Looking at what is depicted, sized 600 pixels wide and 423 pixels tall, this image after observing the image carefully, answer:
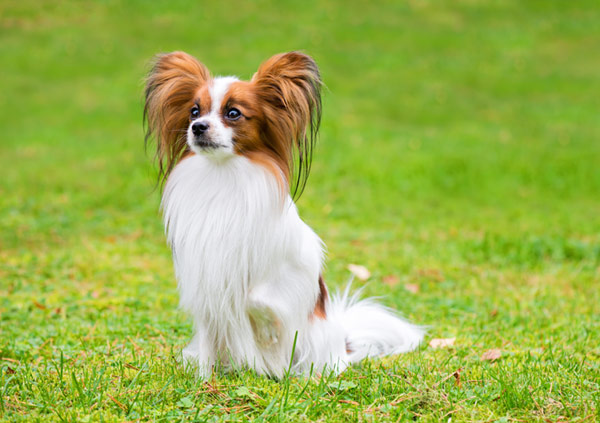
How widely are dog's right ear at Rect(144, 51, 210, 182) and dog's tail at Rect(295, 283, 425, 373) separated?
1.29m

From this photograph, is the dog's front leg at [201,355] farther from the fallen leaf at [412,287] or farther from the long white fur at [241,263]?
the fallen leaf at [412,287]

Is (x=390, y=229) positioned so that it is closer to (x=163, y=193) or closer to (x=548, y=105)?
(x=163, y=193)

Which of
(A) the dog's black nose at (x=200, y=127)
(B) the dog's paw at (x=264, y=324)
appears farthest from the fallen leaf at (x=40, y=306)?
(A) the dog's black nose at (x=200, y=127)

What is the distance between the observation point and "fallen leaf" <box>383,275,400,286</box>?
6379 millimetres

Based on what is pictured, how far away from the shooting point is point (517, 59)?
17.1 meters

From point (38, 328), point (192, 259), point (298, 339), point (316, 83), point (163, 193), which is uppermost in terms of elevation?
point (316, 83)

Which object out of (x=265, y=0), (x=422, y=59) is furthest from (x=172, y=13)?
(x=422, y=59)

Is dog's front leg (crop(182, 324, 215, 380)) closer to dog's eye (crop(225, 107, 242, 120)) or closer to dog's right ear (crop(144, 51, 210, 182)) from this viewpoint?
dog's right ear (crop(144, 51, 210, 182))

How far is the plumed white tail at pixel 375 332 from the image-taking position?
4488 mm

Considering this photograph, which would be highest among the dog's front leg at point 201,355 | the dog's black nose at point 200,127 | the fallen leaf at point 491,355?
the dog's black nose at point 200,127

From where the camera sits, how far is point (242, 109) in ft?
12.0

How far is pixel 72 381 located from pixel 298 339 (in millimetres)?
1229

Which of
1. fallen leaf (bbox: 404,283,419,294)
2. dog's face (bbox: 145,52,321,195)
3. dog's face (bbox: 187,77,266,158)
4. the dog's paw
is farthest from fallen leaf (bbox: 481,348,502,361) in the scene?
dog's face (bbox: 187,77,266,158)

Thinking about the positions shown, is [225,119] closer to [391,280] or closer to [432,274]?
Answer: [391,280]
